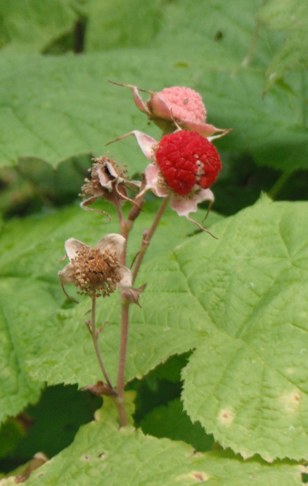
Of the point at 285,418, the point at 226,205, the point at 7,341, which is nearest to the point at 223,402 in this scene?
the point at 285,418

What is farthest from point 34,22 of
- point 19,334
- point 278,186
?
point 19,334

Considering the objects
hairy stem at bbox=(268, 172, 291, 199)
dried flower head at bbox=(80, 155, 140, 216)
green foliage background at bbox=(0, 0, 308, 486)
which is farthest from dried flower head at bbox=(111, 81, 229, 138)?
hairy stem at bbox=(268, 172, 291, 199)

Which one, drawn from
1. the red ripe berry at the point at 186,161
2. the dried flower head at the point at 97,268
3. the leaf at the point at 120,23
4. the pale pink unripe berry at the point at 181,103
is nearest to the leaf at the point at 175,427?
the dried flower head at the point at 97,268

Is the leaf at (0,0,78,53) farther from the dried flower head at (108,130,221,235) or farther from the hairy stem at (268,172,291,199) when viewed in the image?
the dried flower head at (108,130,221,235)

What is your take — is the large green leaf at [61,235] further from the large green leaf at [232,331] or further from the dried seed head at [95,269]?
the dried seed head at [95,269]

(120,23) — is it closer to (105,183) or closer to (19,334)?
(19,334)
